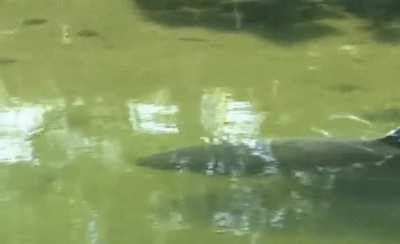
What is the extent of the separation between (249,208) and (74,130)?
98cm

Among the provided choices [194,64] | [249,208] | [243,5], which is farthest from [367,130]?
[243,5]

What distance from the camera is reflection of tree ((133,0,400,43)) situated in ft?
18.7

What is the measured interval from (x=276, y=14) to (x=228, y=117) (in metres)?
1.96

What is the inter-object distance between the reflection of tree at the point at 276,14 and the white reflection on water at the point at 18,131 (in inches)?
65.8

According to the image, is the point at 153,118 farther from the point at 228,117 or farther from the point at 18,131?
the point at 18,131

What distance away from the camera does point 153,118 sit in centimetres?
422

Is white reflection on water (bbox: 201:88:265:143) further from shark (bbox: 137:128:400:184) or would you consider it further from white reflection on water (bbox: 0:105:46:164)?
white reflection on water (bbox: 0:105:46:164)

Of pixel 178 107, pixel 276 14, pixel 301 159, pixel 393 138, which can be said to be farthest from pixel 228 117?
pixel 276 14

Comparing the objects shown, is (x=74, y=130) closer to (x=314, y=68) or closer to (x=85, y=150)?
(x=85, y=150)

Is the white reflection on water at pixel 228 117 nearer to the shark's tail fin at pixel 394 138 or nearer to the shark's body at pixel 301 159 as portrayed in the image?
the shark's body at pixel 301 159

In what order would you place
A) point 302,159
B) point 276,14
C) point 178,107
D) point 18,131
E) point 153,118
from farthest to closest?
point 276,14, point 178,107, point 153,118, point 18,131, point 302,159

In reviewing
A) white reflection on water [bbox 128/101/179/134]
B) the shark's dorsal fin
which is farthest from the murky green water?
the shark's dorsal fin

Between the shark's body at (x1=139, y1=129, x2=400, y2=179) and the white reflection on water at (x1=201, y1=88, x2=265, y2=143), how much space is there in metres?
0.25

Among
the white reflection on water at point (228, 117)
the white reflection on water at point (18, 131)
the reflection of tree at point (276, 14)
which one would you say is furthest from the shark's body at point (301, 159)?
the reflection of tree at point (276, 14)
